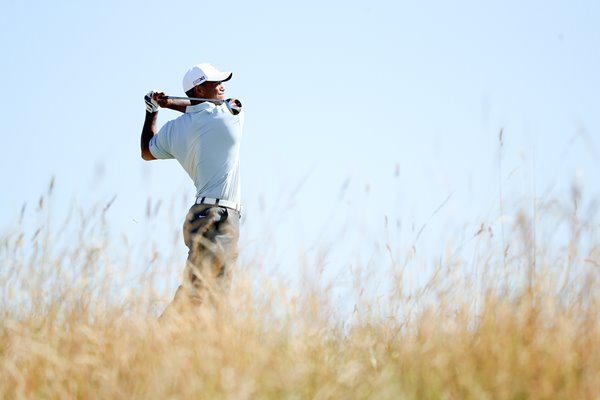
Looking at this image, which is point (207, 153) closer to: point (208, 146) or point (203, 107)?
point (208, 146)

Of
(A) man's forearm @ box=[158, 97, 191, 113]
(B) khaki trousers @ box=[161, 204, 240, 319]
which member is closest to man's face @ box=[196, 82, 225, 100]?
(A) man's forearm @ box=[158, 97, 191, 113]

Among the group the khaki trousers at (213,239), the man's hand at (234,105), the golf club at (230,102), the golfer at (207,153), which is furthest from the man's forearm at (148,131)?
the khaki trousers at (213,239)

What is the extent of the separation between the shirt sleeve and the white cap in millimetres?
324

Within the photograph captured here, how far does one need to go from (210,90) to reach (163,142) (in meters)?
0.49

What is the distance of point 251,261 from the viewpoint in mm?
4309

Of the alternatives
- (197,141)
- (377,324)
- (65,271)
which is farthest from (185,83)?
(377,324)

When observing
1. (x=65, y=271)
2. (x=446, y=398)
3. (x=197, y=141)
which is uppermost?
(x=197, y=141)

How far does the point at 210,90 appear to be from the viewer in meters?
5.89

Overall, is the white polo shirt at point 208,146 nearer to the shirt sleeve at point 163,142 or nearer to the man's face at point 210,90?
the shirt sleeve at point 163,142

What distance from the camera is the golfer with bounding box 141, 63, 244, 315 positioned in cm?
532

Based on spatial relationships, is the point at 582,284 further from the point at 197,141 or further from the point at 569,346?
the point at 197,141

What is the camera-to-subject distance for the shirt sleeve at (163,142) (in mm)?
5824

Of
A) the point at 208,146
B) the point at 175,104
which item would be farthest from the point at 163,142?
the point at 208,146

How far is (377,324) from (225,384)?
53.1 inches
